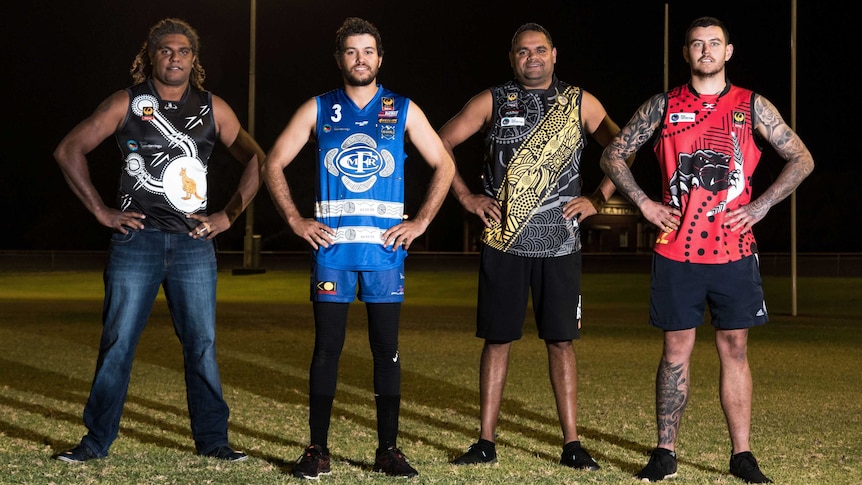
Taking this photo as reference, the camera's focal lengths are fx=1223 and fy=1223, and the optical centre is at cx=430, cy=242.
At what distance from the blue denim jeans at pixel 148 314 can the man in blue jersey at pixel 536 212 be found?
1484mm

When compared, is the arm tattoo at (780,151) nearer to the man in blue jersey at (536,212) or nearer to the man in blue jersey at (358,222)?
the man in blue jersey at (536,212)

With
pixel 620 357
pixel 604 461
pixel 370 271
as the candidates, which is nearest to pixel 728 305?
pixel 604 461

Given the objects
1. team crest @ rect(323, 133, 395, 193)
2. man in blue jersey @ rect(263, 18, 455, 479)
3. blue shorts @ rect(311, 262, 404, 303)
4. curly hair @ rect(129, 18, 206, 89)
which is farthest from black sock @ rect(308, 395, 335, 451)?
curly hair @ rect(129, 18, 206, 89)

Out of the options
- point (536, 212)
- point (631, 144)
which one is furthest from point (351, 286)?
point (631, 144)

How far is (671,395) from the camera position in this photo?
21.0ft

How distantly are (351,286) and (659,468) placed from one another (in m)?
1.81

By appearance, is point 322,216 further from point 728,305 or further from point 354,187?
point 728,305

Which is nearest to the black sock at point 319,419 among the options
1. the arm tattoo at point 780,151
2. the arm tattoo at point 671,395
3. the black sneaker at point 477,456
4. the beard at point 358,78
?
the black sneaker at point 477,456

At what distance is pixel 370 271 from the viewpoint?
6.20 metres

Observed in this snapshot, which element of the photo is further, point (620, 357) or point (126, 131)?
point (620, 357)

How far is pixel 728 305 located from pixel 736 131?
887mm

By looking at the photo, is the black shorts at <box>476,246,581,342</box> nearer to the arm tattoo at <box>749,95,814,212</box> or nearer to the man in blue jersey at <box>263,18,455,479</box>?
the man in blue jersey at <box>263,18,455,479</box>

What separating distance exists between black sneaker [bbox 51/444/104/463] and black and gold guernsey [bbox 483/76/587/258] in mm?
2467

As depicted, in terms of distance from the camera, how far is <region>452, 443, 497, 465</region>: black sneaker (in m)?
6.58
